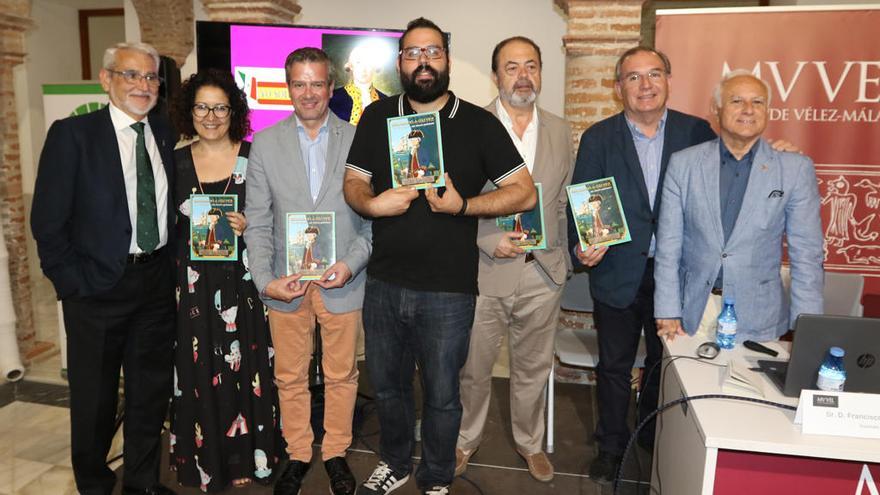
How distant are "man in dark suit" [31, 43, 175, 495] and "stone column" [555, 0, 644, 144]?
2.67 meters

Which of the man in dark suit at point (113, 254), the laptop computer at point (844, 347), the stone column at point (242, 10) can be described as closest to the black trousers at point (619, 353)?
the laptop computer at point (844, 347)

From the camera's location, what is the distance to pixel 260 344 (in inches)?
112

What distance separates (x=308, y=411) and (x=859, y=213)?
11.0ft

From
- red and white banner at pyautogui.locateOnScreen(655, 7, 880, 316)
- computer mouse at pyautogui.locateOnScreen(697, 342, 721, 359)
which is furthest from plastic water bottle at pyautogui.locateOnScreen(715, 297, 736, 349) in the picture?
red and white banner at pyautogui.locateOnScreen(655, 7, 880, 316)

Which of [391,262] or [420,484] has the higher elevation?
[391,262]

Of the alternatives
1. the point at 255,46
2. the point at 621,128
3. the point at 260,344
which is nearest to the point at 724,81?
the point at 621,128

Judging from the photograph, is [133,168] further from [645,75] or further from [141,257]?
[645,75]

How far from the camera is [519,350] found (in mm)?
2947

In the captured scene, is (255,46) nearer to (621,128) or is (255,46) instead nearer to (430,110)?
(430,110)

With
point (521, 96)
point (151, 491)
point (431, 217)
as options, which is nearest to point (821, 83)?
point (521, 96)

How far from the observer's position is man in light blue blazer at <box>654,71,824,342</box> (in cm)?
240

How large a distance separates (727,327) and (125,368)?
2.56 metres

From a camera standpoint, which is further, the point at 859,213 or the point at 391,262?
the point at 859,213

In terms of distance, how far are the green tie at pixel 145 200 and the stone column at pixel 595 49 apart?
2767 millimetres
